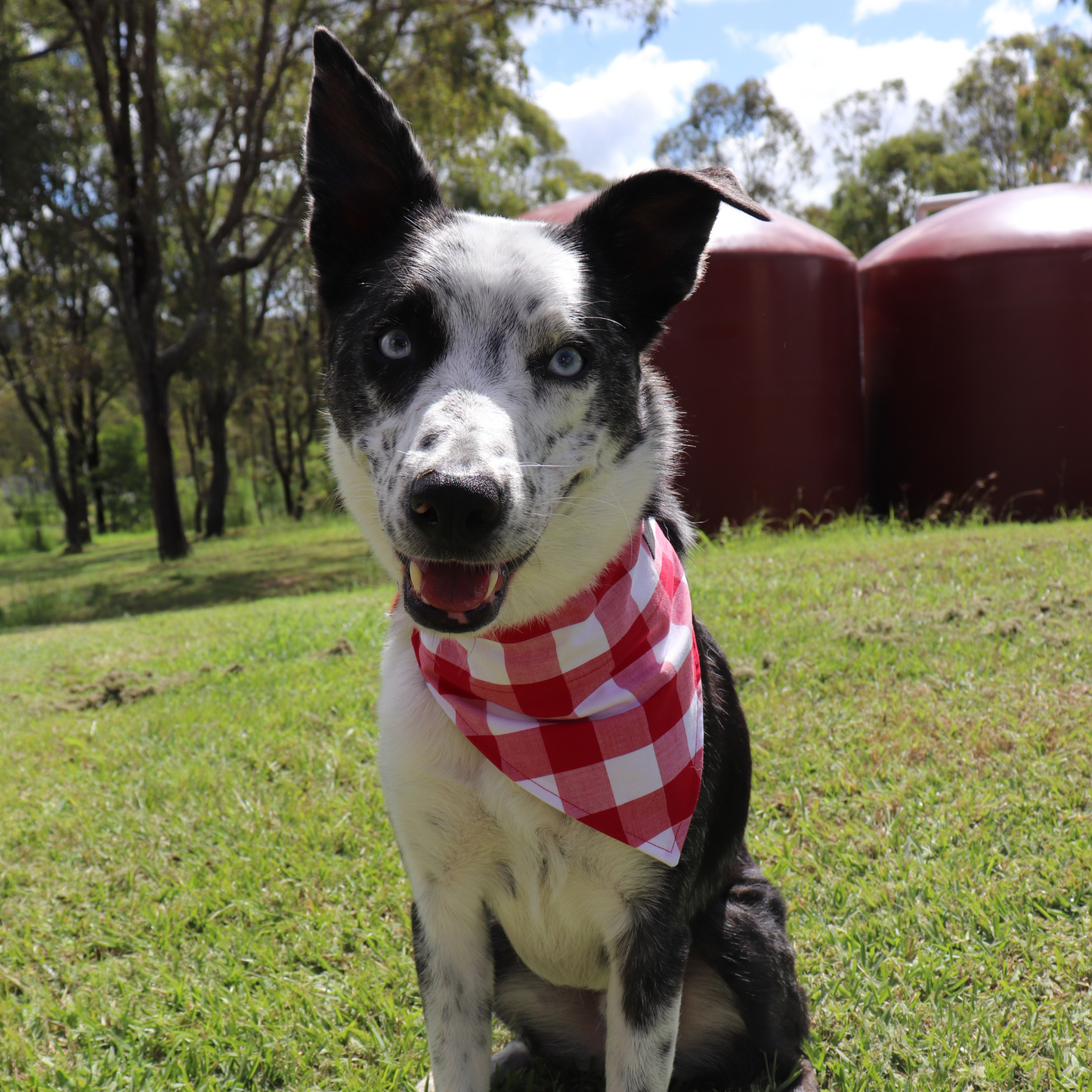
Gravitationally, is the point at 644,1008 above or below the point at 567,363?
below

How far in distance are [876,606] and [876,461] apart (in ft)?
16.9

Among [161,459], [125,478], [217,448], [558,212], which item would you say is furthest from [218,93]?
[125,478]

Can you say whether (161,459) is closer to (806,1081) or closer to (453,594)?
(453,594)

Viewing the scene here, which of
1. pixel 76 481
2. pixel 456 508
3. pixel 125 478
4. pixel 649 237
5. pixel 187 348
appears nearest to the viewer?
pixel 456 508

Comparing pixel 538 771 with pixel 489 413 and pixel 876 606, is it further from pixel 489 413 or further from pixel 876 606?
pixel 876 606

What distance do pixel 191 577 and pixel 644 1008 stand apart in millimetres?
12654

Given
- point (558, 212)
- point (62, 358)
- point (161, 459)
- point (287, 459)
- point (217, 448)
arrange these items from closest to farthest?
1. point (558, 212)
2. point (161, 459)
3. point (62, 358)
4. point (217, 448)
5. point (287, 459)

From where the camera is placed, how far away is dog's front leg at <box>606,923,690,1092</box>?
72.8 inches

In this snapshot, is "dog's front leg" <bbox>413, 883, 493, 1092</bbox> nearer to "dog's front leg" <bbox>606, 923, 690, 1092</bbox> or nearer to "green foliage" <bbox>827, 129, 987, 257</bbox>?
"dog's front leg" <bbox>606, 923, 690, 1092</bbox>

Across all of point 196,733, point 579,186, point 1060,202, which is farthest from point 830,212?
point 196,733

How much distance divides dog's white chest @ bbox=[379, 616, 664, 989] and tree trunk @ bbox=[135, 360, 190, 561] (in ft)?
45.4

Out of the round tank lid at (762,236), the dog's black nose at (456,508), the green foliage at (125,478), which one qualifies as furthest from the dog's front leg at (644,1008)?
the green foliage at (125,478)

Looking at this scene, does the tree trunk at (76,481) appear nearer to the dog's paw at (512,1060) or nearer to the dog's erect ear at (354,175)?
the dog's erect ear at (354,175)

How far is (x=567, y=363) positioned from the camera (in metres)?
1.98
